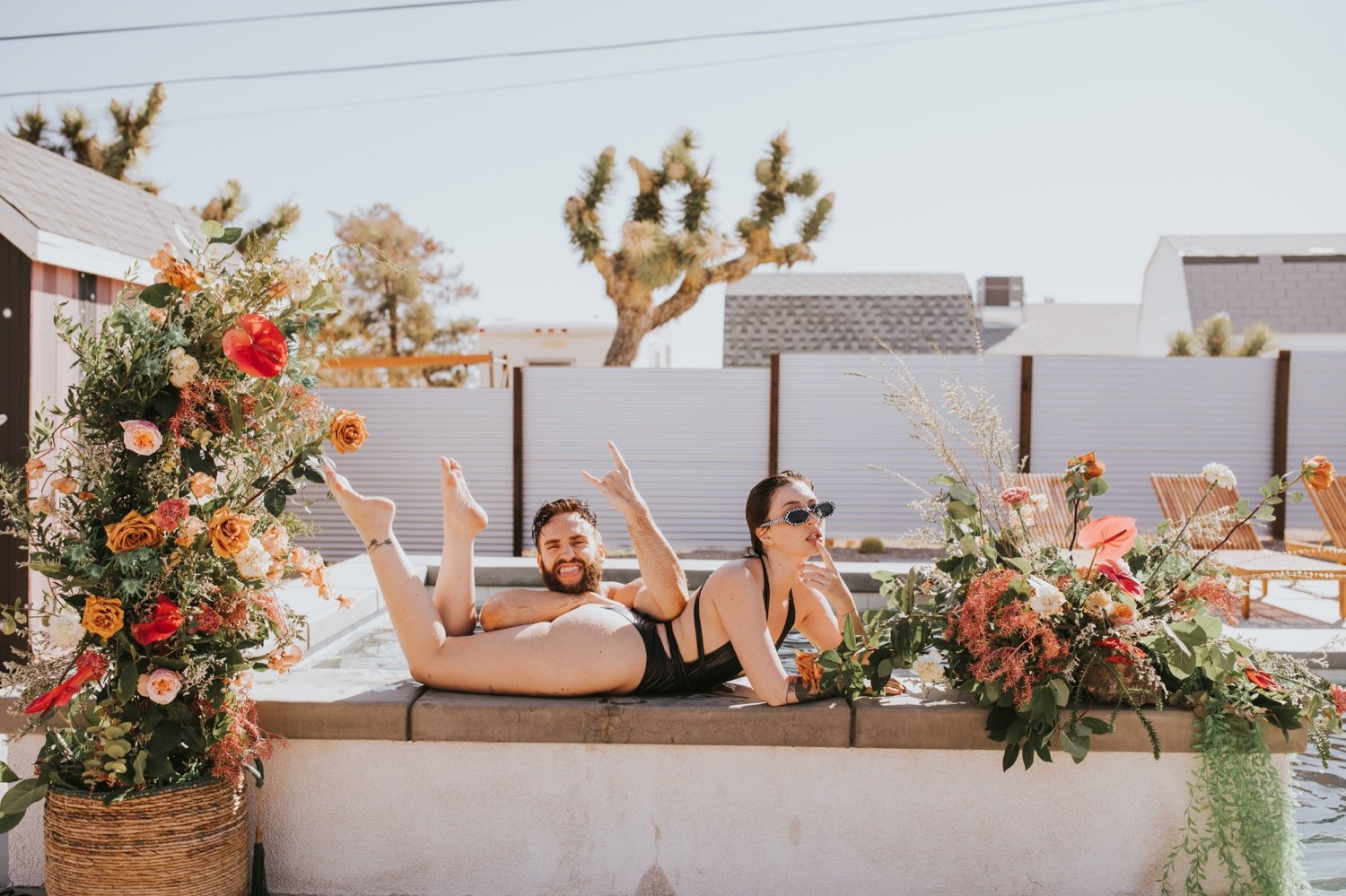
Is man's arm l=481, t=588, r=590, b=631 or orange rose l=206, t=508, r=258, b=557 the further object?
man's arm l=481, t=588, r=590, b=631

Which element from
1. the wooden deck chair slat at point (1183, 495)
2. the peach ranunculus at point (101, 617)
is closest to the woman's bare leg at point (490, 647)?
the peach ranunculus at point (101, 617)

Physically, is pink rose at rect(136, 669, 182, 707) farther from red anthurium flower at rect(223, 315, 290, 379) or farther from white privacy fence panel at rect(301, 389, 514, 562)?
white privacy fence panel at rect(301, 389, 514, 562)

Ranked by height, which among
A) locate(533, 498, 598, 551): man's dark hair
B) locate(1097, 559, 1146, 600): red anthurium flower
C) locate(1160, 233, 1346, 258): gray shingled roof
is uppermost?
locate(1160, 233, 1346, 258): gray shingled roof

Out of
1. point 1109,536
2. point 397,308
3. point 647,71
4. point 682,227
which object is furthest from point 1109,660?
point 397,308

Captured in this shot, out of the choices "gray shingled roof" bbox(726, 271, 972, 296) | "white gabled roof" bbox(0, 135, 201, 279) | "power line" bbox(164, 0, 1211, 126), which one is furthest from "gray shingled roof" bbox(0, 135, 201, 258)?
"gray shingled roof" bbox(726, 271, 972, 296)

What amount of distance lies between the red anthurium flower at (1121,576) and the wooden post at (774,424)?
7592mm

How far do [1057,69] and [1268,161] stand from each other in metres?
6.40

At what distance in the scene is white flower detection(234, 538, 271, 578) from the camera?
2547 mm

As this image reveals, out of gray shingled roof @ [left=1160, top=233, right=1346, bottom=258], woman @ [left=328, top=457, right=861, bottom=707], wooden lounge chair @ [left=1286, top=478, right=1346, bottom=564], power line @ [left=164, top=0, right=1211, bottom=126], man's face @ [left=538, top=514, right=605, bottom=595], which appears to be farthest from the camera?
gray shingled roof @ [left=1160, top=233, right=1346, bottom=258]

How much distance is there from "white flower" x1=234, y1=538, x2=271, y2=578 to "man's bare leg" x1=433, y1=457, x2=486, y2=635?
637mm

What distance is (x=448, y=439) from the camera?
413 inches

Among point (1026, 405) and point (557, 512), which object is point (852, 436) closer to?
point (1026, 405)

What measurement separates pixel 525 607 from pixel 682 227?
10.7 meters

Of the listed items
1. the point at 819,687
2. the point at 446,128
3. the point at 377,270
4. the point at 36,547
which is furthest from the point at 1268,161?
the point at 36,547
